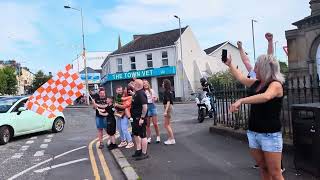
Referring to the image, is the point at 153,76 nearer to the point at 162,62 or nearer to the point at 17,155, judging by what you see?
the point at 162,62

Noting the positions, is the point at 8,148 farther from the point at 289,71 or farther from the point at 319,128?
the point at 319,128

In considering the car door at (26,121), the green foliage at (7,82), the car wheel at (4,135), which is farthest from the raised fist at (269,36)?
the green foliage at (7,82)

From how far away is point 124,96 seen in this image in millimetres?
11766

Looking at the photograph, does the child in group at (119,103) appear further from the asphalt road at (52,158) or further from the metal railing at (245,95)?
the metal railing at (245,95)

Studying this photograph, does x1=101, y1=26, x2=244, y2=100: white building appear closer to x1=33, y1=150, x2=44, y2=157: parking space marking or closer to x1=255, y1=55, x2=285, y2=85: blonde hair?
x1=33, y1=150, x2=44, y2=157: parking space marking

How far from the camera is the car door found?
15.3m

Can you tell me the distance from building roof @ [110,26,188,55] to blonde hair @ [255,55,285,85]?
4537 centimetres

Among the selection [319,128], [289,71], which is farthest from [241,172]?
[289,71]

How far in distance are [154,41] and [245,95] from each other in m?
43.3

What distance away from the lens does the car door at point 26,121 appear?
50.2 ft

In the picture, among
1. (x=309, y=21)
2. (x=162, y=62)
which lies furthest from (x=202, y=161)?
(x=162, y=62)

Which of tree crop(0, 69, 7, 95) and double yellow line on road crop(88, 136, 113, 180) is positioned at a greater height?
tree crop(0, 69, 7, 95)

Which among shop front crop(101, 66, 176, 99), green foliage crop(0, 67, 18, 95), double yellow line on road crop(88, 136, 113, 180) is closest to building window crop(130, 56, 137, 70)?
shop front crop(101, 66, 176, 99)

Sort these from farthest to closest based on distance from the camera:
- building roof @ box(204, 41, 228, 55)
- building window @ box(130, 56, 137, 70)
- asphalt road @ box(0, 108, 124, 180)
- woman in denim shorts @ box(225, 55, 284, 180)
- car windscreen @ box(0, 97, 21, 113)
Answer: building roof @ box(204, 41, 228, 55), building window @ box(130, 56, 137, 70), car windscreen @ box(0, 97, 21, 113), asphalt road @ box(0, 108, 124, 180), woman in denim shorts @ box(225, 55, 284, 180)
